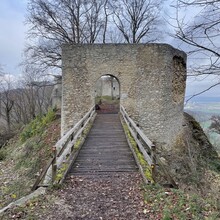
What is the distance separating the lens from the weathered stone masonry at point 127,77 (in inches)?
552

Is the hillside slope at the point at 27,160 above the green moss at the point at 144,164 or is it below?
below

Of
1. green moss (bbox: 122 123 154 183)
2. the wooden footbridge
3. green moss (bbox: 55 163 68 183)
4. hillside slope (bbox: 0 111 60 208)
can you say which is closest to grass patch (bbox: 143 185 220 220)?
the wooden footbridge

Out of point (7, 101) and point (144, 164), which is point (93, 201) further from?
point (7, 101)

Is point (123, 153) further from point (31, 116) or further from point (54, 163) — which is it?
point (31, 116)

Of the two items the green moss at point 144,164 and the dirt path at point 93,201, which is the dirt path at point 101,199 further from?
the green moss at point 144,164

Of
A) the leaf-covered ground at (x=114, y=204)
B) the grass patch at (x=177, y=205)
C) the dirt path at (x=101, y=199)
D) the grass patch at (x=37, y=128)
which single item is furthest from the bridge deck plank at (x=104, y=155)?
the grass patch at (x=37, y=128)

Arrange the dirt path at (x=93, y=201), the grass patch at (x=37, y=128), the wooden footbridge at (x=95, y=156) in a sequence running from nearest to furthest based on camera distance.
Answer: the dirt path at (x=93, y=201)
the wooden footbridge at (x=95, y=156)
the grass patch at (x=37, y=128)

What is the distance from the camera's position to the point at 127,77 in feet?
46.6

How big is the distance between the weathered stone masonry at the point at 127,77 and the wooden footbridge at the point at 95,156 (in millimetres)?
4065

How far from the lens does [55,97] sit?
23328mm

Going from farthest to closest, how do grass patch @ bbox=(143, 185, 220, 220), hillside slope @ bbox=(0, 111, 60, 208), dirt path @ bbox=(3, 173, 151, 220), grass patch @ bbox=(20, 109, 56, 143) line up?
grass patch @ bbox=(20, 109, 56, 143) < hillside slope @ bbox=(0, 111, 60, 208) < dirt path @ bbox=(3, 173, 151, 220) < grass patch @ bbox=(143, 185, 220, 220)

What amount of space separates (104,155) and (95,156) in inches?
10.9

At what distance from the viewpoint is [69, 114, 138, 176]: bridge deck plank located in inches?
249

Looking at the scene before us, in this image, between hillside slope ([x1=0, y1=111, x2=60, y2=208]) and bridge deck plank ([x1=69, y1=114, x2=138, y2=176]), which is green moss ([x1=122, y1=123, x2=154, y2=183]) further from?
hillside slope ([x1=0, y1=111, x2=60, y2=208])
